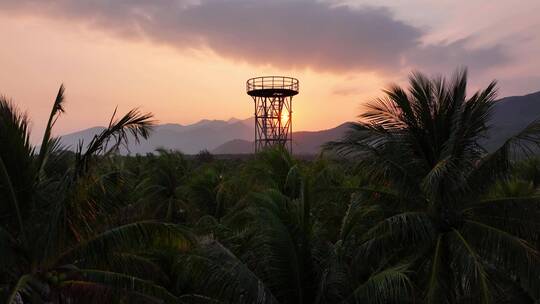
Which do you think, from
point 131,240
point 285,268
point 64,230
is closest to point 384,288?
point 285,268

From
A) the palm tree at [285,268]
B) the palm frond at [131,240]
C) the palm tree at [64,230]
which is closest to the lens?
the palm tree at [64,230]

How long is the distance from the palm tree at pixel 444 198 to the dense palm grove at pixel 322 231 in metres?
0.03

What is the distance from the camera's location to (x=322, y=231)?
13.6 m

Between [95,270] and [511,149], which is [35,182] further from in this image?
[511,149]

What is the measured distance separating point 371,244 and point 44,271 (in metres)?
7.46

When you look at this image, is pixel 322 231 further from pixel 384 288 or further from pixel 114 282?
pixel 114 282

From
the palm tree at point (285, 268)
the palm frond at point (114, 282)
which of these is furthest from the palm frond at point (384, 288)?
the palm frond at point (114, 282)

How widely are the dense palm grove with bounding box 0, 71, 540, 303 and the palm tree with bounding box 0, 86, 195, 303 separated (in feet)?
0.09

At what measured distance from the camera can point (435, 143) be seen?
1266 cm


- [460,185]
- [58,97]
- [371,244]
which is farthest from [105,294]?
[460,185]

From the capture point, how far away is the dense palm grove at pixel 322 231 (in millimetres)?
9797

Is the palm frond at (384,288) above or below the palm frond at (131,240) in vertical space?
below

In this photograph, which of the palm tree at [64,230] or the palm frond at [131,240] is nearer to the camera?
the palm tree at [64,230]

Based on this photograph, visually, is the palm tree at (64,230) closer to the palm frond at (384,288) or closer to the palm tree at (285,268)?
the palm tree at (285,268)
